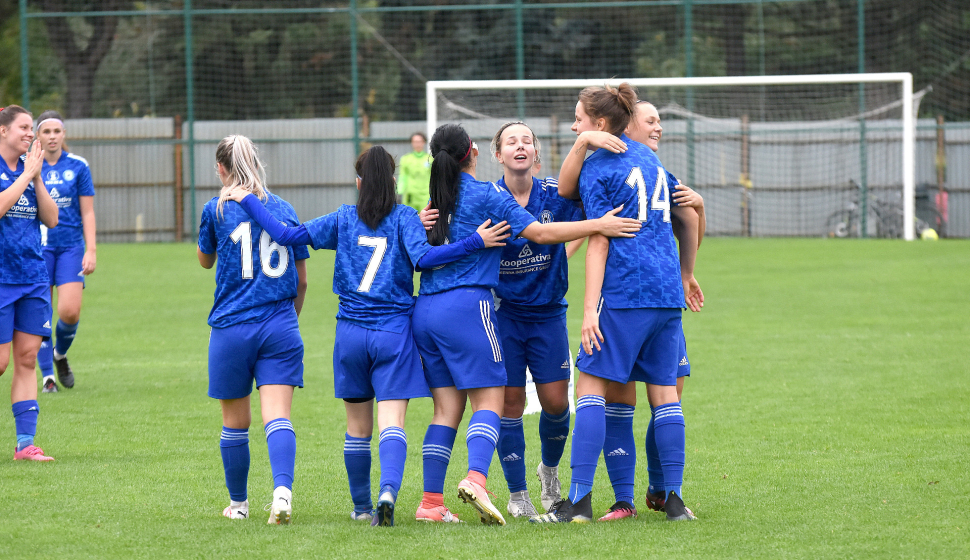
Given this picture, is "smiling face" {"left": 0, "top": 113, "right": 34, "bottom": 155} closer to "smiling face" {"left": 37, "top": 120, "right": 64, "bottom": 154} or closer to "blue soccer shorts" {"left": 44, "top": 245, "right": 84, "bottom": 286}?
"smiling face" {"left": 37, "top": 120, "right": 64, "bottom": 154}

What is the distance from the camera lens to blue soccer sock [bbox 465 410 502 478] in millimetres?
4363

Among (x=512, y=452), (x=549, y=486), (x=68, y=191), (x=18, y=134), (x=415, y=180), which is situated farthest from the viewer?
(x=415, y=180)

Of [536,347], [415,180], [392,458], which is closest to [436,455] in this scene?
[392,458]

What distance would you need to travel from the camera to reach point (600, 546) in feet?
13.3

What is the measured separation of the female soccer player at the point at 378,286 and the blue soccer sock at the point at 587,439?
64 cm

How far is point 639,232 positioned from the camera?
4461 mm

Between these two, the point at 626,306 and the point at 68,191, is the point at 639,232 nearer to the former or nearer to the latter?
the point at 626,306

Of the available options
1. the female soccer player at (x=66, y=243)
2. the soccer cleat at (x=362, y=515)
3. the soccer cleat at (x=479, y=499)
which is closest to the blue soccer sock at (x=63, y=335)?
the female soccer player at (x=66, y=243)

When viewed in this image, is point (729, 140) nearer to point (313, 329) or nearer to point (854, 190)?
point (854, 190)

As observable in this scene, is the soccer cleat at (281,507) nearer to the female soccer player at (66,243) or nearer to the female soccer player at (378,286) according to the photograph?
the female soccer player at (378,286)

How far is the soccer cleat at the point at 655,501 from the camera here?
484 centimetres

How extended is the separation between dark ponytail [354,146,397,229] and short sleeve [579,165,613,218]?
2.63 feet

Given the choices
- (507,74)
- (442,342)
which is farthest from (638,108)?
(507,74)

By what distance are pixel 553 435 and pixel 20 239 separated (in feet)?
10.4
